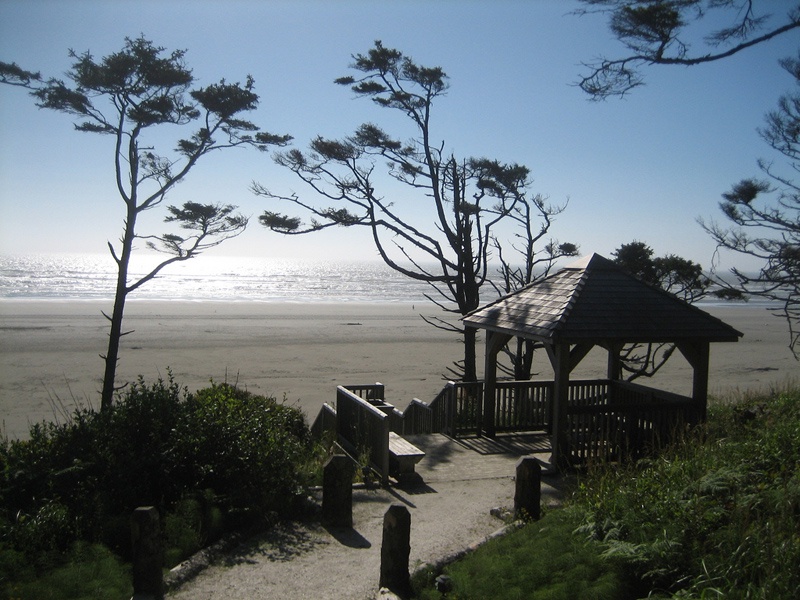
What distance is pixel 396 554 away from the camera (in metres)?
5.42

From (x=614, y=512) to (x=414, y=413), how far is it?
339 inches

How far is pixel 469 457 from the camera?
35.6ft

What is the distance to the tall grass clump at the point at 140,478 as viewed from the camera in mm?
5797

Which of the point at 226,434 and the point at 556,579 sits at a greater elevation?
the point at 226,434

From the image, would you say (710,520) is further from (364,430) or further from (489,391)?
(489,391)

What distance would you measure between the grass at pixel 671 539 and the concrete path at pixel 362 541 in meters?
0.69

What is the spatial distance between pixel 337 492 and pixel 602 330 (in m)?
4.62

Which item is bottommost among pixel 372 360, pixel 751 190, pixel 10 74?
pixel 372 360

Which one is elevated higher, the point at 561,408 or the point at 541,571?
the point at 561,408

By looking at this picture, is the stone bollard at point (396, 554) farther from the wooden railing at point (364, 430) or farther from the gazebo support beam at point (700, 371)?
the gazebo support beam at point (700, 371)

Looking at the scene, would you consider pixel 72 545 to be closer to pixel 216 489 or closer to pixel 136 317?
pixel 216 489

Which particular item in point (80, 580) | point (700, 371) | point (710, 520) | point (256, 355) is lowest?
point (256, 355)

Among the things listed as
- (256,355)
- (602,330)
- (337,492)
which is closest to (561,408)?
(602,330)

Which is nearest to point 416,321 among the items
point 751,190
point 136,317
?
point 136,317
